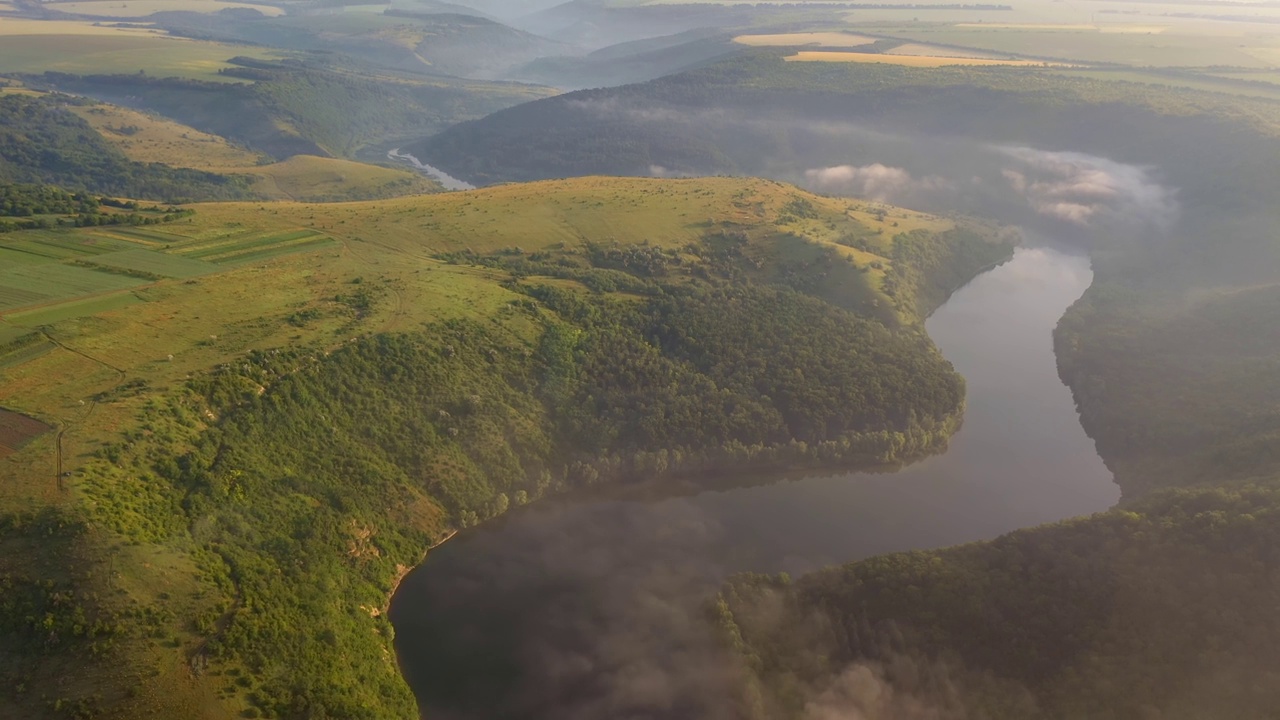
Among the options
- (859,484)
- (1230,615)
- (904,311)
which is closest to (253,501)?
(859,484)

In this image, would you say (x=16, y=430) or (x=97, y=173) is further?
(x=97, y=173)

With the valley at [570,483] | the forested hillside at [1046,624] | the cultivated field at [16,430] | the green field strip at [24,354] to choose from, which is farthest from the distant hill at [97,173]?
the forested hillside at [1046,624]

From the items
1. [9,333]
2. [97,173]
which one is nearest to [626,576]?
[9,333]

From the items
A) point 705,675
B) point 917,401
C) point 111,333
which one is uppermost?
point 111,333

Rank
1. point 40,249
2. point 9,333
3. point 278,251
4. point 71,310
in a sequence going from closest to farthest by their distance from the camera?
point 9,333, point 71,310, point 40,249, point 278,251

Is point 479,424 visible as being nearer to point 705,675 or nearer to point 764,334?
point 705,675

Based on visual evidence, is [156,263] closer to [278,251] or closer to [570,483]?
[278,251]

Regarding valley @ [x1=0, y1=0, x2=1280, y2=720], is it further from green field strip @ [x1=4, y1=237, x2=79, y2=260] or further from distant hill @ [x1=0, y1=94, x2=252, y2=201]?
distant hill @ [x1=0, y1=94, x2=252, y2=201]
